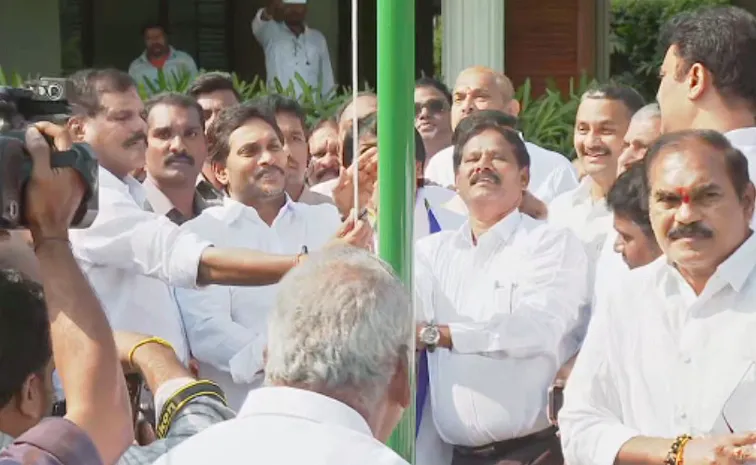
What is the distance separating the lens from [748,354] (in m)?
3.80

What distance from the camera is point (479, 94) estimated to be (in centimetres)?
711

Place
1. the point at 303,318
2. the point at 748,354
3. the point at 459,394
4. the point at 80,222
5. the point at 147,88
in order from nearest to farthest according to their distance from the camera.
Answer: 1. the point at 303,318
2. the point at 80,222
3. the point at 748,354
4. the point at 459,394
5. the point at 147,88

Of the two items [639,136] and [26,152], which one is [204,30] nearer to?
[639,136]

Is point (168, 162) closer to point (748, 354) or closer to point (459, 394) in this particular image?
point (459, 394)

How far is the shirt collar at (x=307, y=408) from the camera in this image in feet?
8.15

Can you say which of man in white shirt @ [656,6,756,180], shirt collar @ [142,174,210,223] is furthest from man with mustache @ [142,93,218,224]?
man in white shirt @ [656,6,756,180]

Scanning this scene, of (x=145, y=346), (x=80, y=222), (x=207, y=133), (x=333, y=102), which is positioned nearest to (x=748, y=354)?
(x=145, y=346)

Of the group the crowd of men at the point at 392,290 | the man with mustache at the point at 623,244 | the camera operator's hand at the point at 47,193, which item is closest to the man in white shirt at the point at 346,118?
the crowd of men at the point at 392,290

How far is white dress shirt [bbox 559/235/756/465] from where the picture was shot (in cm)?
380

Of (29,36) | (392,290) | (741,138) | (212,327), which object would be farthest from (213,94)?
(29,36)

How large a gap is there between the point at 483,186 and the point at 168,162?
110cm

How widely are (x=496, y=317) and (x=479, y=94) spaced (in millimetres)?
2179

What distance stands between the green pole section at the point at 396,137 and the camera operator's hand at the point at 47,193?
3.46 ft

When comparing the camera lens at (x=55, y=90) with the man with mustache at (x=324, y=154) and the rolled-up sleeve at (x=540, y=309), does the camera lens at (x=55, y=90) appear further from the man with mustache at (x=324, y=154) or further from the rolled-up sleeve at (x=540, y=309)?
the man with mustache at (x=324, y=154)
